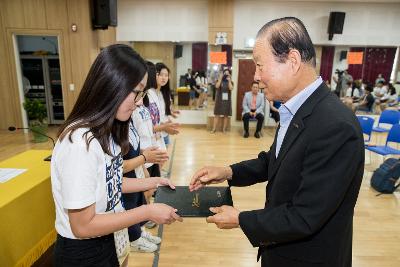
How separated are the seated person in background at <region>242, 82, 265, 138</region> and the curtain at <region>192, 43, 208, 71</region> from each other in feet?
5.52

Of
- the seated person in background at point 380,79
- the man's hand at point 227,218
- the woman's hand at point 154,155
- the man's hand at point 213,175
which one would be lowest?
the woman's hand at point 154,155

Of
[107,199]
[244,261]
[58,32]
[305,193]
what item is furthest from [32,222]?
[58,32]

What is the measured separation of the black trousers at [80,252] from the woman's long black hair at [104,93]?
0.40 meters

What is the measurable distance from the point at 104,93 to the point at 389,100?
9.07 meters

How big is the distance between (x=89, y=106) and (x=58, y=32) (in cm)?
700

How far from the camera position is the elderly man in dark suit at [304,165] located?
957 mm

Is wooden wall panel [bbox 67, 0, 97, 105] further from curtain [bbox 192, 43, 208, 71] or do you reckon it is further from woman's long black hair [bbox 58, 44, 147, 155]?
woman's long black hair [bbox 58, 44, 147, 155]

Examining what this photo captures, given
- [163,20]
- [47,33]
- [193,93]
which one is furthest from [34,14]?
[193,93]

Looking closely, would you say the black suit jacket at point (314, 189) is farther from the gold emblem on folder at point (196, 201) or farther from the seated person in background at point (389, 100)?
the seated person in background at point (389, 100)

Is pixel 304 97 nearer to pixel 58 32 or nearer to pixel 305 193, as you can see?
pixel 305 193

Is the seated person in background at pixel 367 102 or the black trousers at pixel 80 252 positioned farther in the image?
the seated person in background at pixel 367 102

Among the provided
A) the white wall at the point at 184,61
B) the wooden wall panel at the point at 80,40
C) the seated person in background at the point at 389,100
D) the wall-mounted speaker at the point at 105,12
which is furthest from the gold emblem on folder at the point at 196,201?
the seated person in background at the point at 389,100

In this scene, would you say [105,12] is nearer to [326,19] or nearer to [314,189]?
[326,19]

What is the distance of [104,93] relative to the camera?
108 centimetres
